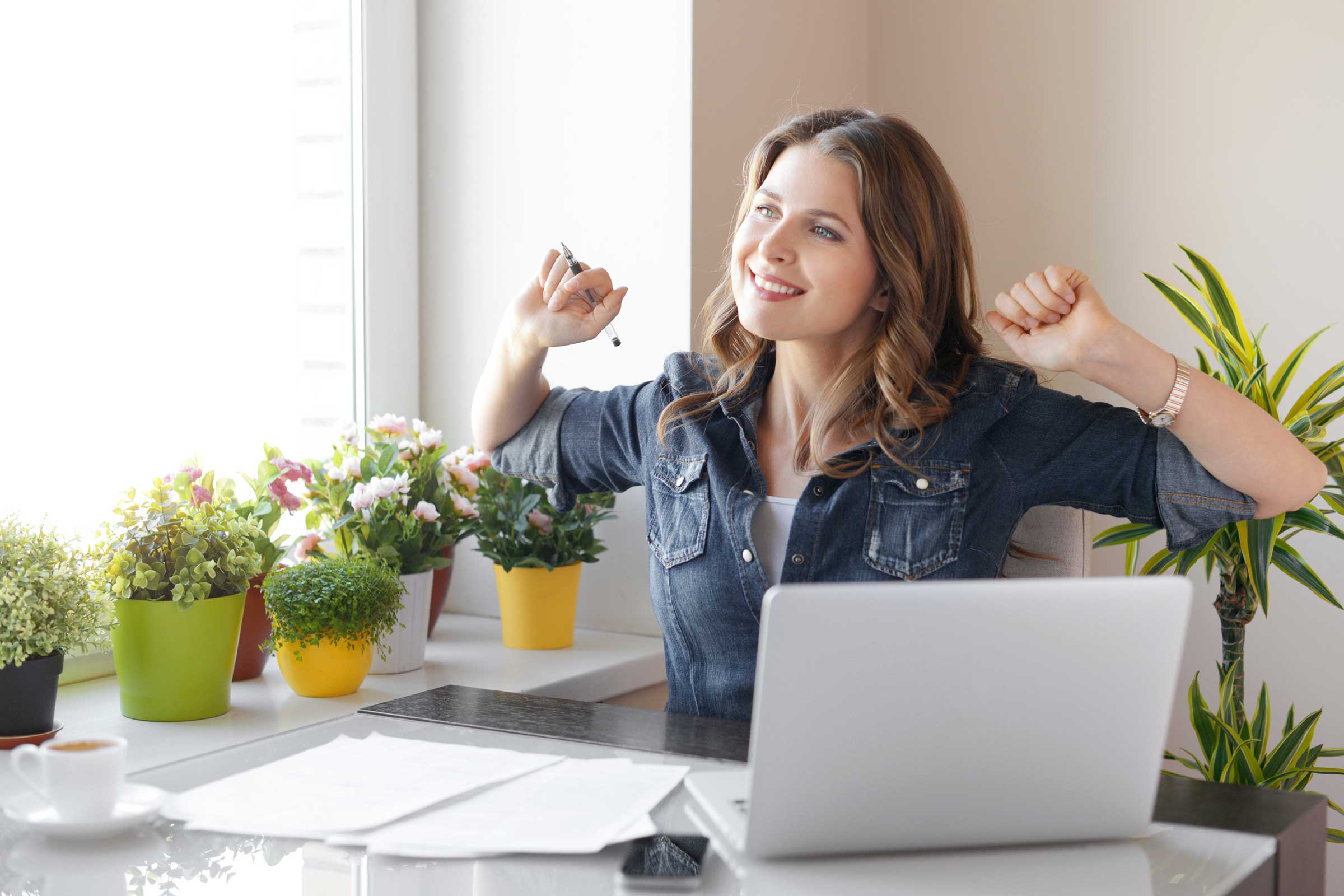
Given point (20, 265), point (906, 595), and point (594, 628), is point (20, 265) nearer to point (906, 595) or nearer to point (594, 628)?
point (594, 628)

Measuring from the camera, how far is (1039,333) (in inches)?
58.9

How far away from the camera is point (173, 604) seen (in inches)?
60.3

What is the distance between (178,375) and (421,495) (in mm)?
442

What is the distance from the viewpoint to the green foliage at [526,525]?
2086 millimetres

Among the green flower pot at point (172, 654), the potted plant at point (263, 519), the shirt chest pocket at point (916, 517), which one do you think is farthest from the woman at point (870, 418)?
the green flower pot at point (172, 654)

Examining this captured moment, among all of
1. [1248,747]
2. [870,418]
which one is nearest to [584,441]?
[870,418]

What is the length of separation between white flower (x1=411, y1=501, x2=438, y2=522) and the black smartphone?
109 cm

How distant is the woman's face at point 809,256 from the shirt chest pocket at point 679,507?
21 cm

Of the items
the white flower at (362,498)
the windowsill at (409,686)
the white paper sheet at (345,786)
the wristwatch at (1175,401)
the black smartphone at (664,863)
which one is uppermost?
the wristwatch at (1175,401)

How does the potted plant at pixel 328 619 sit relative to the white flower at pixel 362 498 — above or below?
below

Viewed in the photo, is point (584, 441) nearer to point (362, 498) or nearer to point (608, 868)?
point (362, 498)

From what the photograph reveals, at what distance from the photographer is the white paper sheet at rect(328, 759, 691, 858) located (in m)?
0.91

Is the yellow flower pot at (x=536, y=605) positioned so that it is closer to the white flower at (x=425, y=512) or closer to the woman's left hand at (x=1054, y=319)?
the white flower at (x=425, y=512)

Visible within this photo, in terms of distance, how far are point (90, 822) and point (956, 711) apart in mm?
663
